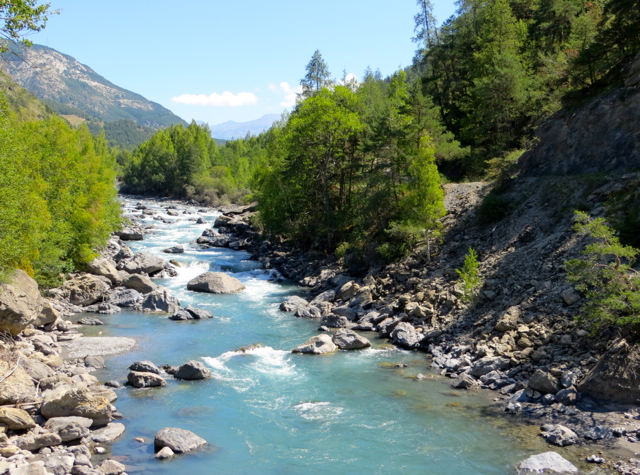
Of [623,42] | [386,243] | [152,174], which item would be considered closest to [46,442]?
[386,243]

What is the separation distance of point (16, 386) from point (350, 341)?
12793 mm

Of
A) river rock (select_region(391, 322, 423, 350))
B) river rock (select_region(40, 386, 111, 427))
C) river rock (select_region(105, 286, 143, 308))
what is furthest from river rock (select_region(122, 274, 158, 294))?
river rock (select_region(40, 386, 111, 427))

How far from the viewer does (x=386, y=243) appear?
101 ft

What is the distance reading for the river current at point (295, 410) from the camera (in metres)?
12.5

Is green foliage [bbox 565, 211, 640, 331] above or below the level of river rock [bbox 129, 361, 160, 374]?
above

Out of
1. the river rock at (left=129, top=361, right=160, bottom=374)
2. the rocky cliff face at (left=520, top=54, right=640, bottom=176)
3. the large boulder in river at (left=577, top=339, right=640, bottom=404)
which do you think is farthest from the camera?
the rocky cliff face at (left=520, top=54, right=640, bottom=176)

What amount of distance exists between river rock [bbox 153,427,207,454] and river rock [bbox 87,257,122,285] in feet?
64.5

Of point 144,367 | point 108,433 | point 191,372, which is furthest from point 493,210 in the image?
point 108,433

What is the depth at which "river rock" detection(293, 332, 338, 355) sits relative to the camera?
Result: 824 inches

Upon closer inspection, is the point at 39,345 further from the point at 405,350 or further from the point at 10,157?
the point at 405,350

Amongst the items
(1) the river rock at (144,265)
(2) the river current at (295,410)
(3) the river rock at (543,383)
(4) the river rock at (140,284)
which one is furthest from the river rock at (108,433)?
(1) the river rock at (144,265)

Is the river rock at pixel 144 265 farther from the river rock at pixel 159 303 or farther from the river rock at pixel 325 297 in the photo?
the river rock at pixel 325 297

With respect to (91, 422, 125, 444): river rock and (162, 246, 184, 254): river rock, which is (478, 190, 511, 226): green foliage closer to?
(91, 422, 125, 444): river rock

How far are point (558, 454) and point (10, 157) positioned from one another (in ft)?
68.1
